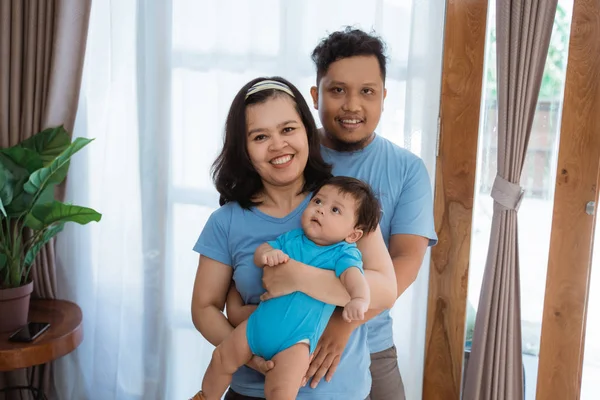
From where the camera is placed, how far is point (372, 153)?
1580 mm

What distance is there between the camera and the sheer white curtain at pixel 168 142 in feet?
6.56

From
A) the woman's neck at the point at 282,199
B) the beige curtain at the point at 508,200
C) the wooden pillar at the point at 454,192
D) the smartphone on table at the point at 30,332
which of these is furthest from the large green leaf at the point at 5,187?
the beige curtain at the point at 508,200

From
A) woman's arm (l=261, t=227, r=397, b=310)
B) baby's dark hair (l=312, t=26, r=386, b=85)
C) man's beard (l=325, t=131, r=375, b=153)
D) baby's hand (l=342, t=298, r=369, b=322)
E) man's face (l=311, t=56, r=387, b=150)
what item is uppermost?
baby's dark hair (l=312, t=26, r=386, b=85)

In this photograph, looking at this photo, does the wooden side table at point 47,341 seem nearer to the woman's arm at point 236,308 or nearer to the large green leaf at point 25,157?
the large green leaf at point 25,157

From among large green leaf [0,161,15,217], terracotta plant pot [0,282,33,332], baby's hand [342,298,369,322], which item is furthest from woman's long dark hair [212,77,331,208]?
terracotta plant pot [0,282,33,332]

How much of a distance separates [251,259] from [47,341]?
113 cm

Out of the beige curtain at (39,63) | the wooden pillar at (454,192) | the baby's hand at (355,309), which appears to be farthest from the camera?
the beige curtain at (39,63)

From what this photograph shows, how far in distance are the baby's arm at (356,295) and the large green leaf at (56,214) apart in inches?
48.8

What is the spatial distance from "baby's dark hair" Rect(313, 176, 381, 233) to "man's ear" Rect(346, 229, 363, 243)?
10 millimetres

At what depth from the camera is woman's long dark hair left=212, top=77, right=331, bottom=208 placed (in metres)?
1.32

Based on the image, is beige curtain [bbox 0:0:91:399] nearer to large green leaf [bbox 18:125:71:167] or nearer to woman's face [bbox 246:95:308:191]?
large green leaf [bbox 18:125:71:167]

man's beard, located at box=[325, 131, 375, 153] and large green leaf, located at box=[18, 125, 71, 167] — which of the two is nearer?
man's beard, located at box=[325, 131, 375, 153]

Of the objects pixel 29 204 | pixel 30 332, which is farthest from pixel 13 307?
pixel 29 204

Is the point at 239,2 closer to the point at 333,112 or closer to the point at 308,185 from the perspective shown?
the point at 333,112
